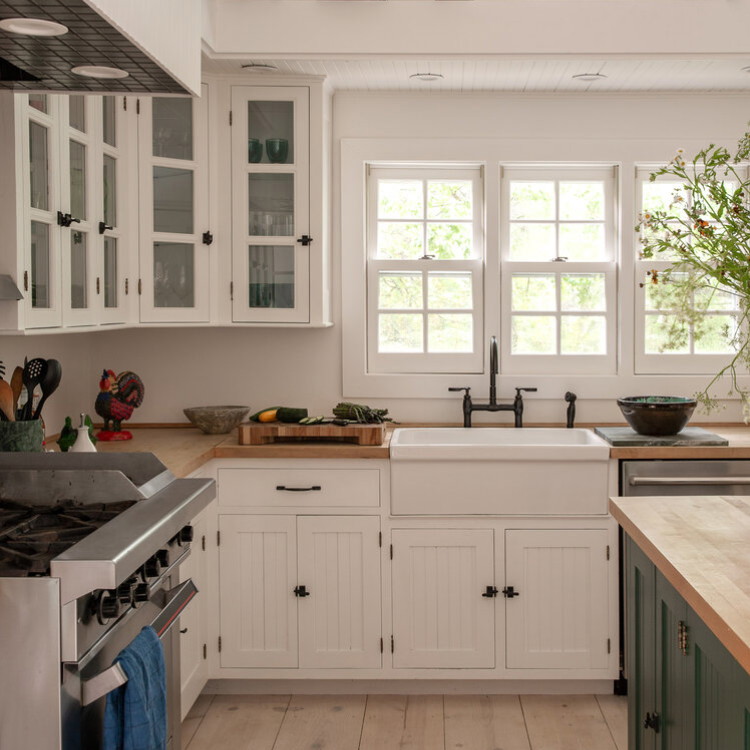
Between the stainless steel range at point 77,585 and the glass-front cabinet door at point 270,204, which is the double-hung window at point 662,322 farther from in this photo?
the stainless steel range at point 77,585

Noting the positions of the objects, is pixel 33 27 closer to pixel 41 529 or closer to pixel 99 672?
pixel 41 529

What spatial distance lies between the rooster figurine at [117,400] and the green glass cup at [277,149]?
1.05 meters

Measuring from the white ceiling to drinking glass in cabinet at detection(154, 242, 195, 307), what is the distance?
0.72 m

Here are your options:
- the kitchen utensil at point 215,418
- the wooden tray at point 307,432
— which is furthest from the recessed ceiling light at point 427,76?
the kitchen utensil at point 215,418

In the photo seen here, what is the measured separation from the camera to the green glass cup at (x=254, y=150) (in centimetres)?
394

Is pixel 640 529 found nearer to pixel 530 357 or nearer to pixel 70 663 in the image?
pixel 70 663

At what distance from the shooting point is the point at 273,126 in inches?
155

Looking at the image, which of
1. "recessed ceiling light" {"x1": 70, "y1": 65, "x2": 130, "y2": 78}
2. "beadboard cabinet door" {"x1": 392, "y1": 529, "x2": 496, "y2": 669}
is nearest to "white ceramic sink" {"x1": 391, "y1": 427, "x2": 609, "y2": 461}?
"beadboard cabinet door" {"x1": 392, "y1": 529, "x2": 496, "y2": 669}

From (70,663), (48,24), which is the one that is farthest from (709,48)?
(70,663)

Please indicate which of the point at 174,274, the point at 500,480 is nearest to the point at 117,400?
the point at 174,274

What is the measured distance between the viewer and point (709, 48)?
3643 mm

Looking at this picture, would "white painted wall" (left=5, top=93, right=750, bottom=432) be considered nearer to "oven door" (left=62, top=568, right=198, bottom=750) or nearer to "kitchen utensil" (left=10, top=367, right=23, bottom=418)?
"kitchen utensil" (left=10, top=367, right=23, bottom=418)

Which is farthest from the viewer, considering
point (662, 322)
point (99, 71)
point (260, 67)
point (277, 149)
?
point (662, 322)

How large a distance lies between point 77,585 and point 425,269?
2.90 m
